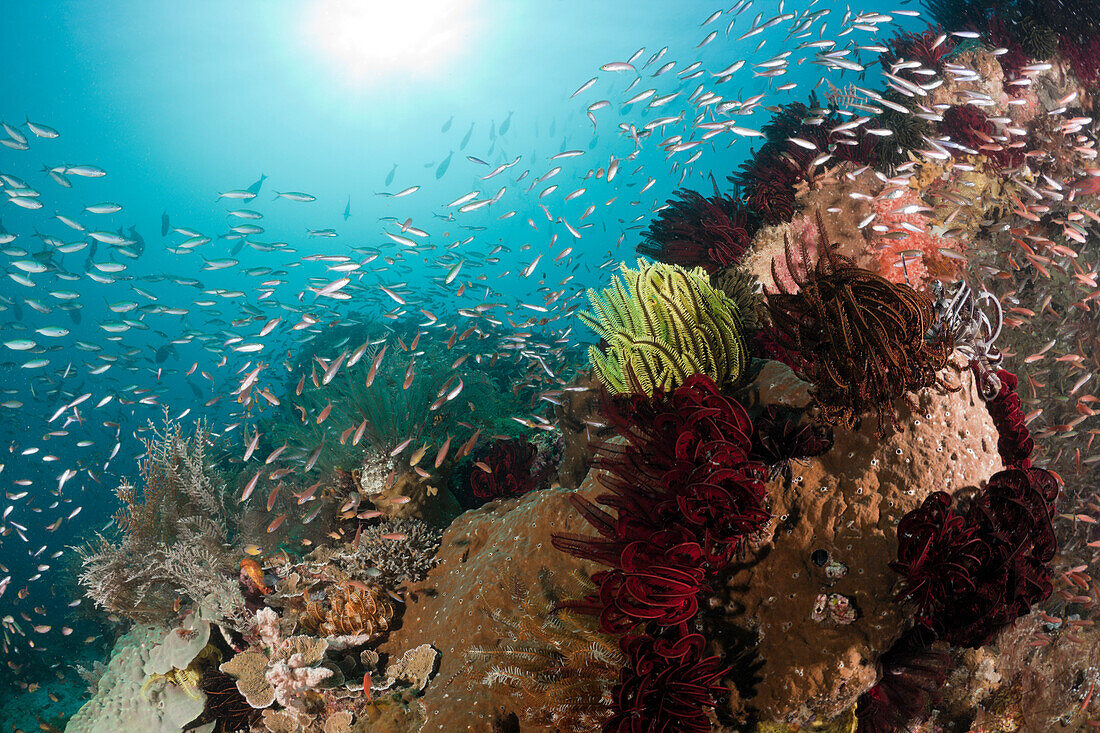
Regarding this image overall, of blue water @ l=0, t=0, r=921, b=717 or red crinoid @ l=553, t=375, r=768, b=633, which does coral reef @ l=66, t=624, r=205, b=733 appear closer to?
red crinoid @ l=553, t=375, r=768, b=633

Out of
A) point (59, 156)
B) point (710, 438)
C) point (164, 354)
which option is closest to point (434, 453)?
point (710, 438)

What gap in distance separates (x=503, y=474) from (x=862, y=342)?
5.71 metres

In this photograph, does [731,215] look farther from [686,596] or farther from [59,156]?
[59,156]

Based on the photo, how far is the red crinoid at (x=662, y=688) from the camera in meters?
2.27

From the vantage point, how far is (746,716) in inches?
101

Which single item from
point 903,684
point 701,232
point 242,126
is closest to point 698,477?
point 903,684

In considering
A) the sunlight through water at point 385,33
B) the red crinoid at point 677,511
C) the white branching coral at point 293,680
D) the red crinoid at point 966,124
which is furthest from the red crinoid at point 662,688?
the sunlight through water at point 385,33

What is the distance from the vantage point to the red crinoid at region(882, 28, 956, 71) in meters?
9.67

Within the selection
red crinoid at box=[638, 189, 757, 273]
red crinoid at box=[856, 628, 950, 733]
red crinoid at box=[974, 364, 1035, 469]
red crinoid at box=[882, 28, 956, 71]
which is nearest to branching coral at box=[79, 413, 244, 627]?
red crinoid at box=[856, 628, 950, 733]

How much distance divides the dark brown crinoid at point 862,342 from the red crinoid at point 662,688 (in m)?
1.44

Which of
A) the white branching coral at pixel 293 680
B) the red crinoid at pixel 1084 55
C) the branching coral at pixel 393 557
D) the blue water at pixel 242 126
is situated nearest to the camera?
the white branching coral at pixel 293 680

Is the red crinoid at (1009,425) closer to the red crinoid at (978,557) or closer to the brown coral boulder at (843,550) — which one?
the brown coral boulder at (843,550)

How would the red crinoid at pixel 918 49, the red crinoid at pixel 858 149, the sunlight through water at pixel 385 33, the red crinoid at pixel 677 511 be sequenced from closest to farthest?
the red crinoid at pixel 677 511 < the red crinoid at pixel 858 149 < the red crinoid at pixel 918 49 < the sunlight through water at pixel 385 33

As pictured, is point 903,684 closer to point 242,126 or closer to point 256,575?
point 256,575
